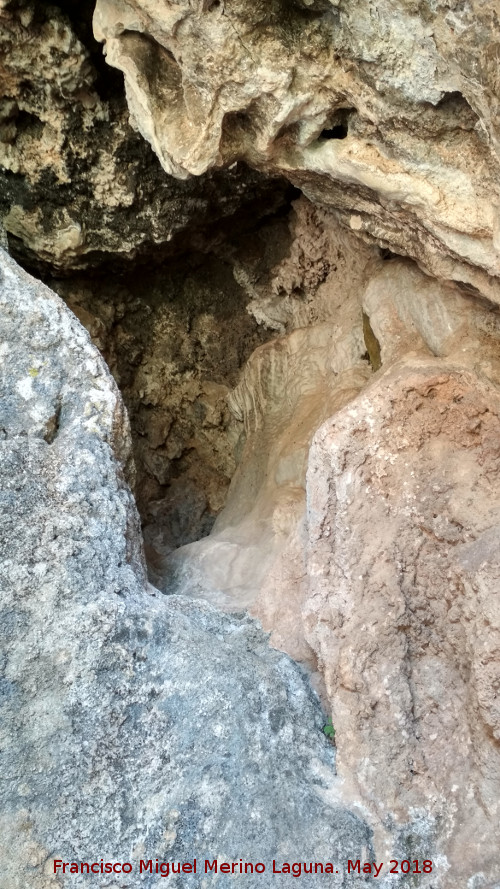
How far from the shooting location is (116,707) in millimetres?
A: 1906

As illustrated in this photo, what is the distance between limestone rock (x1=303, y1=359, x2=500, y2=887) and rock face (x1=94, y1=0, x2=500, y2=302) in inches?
19.5

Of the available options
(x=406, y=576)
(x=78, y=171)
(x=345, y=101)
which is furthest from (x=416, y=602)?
(x=78, y=171)

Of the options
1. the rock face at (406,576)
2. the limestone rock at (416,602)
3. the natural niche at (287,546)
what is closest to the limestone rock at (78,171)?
the natural niche at (287,546)

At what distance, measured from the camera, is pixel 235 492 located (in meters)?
3.63

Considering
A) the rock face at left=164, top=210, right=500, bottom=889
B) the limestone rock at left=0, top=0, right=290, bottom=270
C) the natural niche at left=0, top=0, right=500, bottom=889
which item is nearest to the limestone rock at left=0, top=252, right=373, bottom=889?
the natural niche at left=0, top=0, right=500, bottom=889

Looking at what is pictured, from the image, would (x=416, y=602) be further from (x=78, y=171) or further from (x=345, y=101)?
(x=78, y=171)

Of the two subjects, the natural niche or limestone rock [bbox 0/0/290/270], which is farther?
limestone rock [bbox 0/0/290/270]

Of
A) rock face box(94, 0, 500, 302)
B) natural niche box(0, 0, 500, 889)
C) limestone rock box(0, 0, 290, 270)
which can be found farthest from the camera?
limestone rock box(0, 0, 290, 270)

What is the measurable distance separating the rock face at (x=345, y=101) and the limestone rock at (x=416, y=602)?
1.62 feet

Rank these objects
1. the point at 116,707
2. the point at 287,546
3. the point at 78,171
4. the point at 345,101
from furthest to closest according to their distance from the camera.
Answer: the point at 78,171 < the point at 287,546 < the point at 345,101 < the point at 116,707

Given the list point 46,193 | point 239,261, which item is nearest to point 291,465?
point 239,261

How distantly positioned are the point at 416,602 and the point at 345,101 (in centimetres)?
154

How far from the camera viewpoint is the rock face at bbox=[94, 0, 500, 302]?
5.49 feet

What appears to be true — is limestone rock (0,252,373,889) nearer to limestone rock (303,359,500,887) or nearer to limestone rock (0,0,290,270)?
limestone rock (303,359,500,887)
